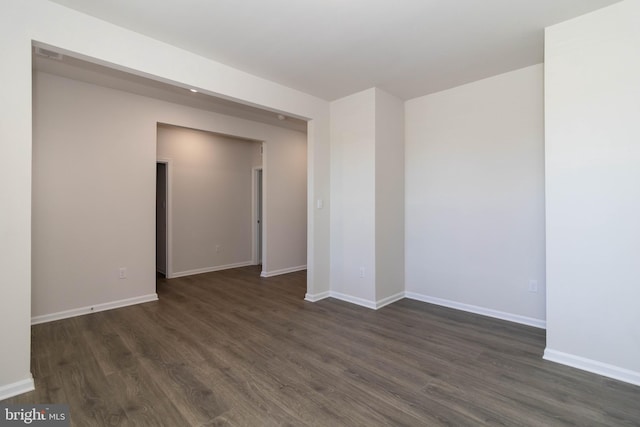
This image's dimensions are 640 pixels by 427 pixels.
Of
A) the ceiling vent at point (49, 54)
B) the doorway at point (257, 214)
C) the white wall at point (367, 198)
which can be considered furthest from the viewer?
the doorway at point (257, 214)

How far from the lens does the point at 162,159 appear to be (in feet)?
17.1

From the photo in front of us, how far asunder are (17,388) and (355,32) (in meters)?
3.58

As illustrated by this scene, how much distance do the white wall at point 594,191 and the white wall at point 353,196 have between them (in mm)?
1826

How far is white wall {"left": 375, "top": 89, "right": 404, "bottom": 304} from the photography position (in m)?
3.87

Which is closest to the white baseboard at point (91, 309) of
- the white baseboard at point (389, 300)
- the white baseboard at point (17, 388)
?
the white baseboard at point (17, 388)

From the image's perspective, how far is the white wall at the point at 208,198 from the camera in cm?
544

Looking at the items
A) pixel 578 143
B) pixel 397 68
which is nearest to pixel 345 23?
pixel 397 68

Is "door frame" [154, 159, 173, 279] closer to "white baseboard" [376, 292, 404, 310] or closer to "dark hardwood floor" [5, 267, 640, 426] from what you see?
"dark hardwood floor" [5, 267, 640, 426]

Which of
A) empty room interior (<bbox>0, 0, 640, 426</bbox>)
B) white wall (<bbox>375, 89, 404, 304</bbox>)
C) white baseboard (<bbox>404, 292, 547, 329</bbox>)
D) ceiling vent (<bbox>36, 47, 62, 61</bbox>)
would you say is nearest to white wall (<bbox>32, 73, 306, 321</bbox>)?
empty room interior (<bbox>0, 0, 640, 426</bbox>)

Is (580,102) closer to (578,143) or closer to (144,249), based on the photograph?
(578,143)

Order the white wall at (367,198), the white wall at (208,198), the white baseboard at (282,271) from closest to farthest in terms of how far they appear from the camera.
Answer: the white wall at (367,198), the white wall at (208,198), the white baseboard at (282,271)

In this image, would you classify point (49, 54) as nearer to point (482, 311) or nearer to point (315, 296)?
point (315, 296)

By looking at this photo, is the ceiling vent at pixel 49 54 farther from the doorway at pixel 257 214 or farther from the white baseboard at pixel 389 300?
the white baseboard at pixel 389 300

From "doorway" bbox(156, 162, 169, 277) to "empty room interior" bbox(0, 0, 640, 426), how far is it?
0.34 ft
